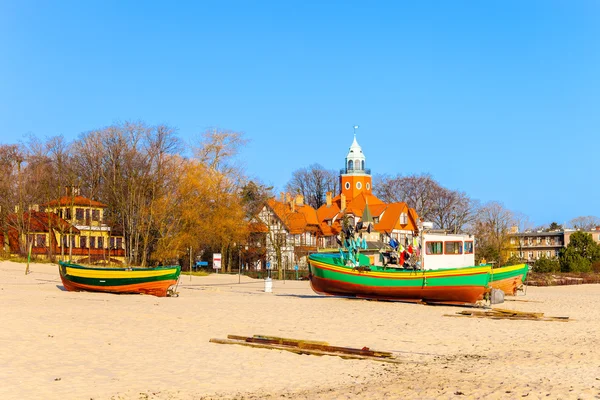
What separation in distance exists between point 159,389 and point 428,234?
23330mm

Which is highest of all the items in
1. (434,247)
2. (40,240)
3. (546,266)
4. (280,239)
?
(280,239)

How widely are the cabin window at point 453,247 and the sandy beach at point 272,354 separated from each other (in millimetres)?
5777

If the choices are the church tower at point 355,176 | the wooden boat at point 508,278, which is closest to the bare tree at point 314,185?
the church tower at point 355,176

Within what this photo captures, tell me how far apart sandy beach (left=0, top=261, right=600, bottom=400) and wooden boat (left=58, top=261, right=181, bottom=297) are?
13.2 ft

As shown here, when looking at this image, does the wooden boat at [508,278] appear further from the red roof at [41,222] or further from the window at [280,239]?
the red roof at [41,222]

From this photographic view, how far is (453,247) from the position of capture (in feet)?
117

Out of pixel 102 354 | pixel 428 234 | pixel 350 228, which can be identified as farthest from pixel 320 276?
pixel 102 354

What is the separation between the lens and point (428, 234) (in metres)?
35.2

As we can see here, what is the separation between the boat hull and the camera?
1276 inches

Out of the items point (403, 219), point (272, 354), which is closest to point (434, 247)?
point (272, 354)

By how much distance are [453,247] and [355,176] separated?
7239cm

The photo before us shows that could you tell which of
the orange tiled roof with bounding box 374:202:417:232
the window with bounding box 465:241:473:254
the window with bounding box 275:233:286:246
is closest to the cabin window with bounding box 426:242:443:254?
the window with bounding box 465:241:473:254

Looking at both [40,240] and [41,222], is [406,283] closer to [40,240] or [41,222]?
[41,222]

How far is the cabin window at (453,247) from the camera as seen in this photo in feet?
117
